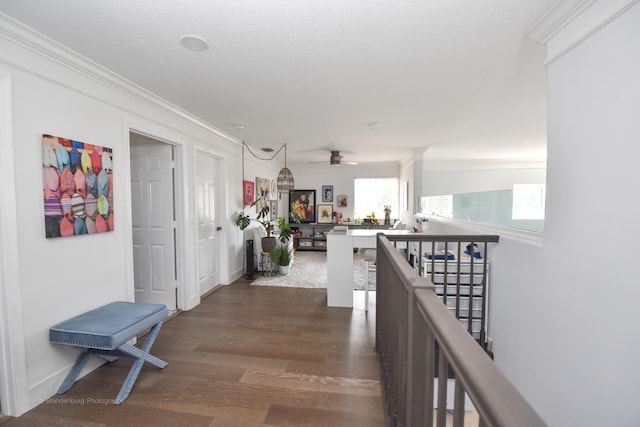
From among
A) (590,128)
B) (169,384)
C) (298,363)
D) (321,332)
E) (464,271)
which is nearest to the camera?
(590,128)

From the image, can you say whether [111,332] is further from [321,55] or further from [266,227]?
[266,227]

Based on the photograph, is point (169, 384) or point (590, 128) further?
point (169, 384)

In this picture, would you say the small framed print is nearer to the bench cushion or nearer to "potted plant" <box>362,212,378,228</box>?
"potted plant" <box>362,212,378,228</box>

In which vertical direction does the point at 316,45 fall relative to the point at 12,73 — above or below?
above

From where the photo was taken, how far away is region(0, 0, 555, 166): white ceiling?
1.53 m

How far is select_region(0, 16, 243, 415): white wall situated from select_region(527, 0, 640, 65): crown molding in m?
3.05

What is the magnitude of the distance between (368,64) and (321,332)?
249 centimetres

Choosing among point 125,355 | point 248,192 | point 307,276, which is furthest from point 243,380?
point 248,192

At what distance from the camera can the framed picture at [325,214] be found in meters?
7.73

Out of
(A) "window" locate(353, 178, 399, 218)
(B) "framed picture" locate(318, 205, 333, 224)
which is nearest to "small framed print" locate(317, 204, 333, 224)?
(B) "framed picture" locate(318, 205, 333, 224)

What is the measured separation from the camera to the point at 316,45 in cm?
185

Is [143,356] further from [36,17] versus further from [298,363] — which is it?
[36,17]

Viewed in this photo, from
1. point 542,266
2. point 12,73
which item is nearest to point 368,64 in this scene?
point 542,266

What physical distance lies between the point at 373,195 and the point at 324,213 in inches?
56.4
